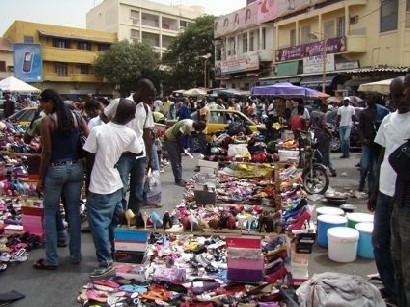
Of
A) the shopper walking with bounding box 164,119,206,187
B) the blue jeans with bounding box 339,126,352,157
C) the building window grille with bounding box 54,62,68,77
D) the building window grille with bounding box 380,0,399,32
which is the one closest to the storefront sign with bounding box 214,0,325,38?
the building window grille with bounding box 380,0,399,32

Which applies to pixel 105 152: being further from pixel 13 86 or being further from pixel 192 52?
pixel 192 52

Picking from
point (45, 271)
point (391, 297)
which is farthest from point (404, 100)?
point (45, 271)

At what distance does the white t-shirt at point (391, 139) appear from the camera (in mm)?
3594

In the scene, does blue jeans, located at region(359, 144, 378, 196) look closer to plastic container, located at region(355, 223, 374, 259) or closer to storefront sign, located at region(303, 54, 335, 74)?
plastic container, located at region(355, 223, 374, 259)

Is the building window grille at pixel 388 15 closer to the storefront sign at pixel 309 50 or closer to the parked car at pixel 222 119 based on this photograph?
the storefront sign at pixel 309 50

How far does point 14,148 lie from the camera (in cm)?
832

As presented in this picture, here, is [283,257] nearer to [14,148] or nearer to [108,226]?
[108,226]

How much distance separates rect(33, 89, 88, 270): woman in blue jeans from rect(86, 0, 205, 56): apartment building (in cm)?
5434

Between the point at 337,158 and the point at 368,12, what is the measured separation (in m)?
13.9

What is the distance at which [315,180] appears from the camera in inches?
362

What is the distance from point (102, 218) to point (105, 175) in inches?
19.4

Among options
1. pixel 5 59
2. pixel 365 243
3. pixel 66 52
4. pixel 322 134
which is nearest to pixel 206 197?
pixel 365 243

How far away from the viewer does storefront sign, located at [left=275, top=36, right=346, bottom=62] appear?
2526 cm

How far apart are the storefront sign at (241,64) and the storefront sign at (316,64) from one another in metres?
7.51
